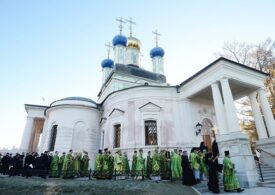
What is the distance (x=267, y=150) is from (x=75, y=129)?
15414 millimetres

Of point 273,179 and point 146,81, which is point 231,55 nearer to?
point 146,81

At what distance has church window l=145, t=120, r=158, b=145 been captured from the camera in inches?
597

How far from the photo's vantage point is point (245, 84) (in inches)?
554

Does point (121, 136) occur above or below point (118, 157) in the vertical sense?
above

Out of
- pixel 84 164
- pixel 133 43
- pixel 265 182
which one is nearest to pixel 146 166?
pixel 84 164

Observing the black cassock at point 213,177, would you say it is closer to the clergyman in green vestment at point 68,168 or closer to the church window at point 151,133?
the church window at point 151,133

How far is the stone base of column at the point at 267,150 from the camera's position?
11945 mm

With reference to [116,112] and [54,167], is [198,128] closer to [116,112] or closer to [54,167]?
[116,112]

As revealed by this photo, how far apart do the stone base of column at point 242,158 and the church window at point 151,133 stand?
5666mm

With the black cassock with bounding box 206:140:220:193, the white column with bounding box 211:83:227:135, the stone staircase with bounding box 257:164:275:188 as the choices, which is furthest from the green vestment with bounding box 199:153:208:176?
the white column with bounding box 211:83:227:135

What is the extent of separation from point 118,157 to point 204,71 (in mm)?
8090

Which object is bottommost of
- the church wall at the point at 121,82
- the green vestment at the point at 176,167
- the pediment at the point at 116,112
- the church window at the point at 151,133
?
the green vestment at the point at 176,167

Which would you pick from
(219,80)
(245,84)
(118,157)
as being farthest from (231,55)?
(118,157)

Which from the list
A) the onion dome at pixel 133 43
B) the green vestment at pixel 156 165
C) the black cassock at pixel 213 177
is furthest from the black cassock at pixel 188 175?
the onion dome at pixel 133 43
